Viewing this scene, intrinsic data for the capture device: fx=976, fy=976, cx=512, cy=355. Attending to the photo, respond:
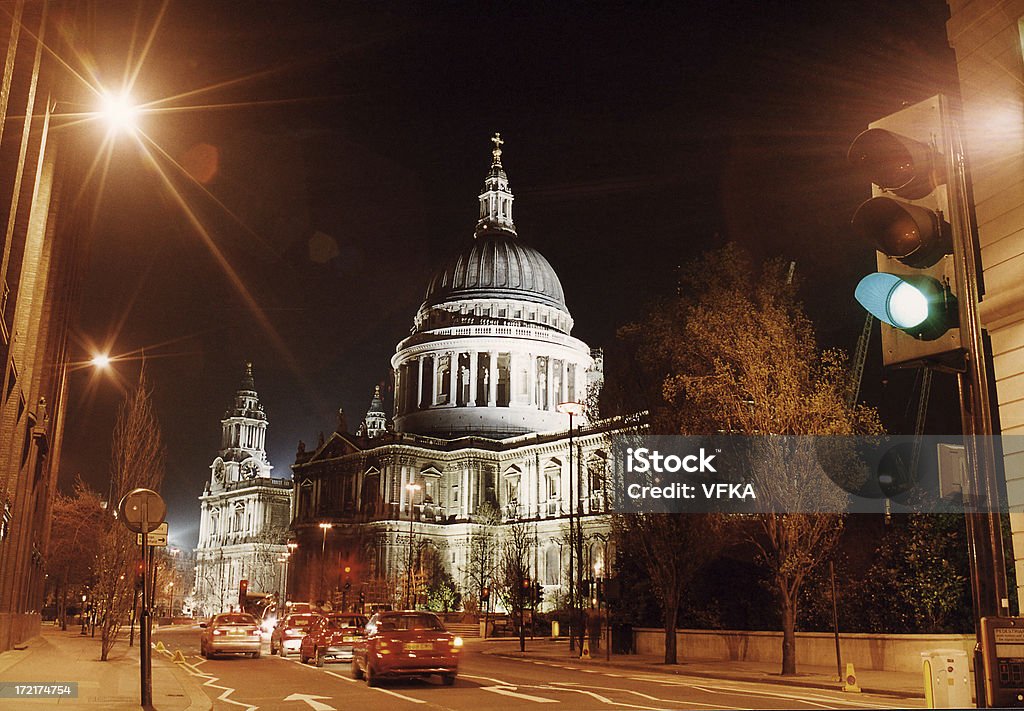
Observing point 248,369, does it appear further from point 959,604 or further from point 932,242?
point 932,242

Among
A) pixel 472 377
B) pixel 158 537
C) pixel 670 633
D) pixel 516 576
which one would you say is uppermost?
pixel 472 377

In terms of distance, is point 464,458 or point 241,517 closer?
point 464,458

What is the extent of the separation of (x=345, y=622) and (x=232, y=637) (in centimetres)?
447

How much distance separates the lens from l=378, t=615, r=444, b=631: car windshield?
20.8 meters

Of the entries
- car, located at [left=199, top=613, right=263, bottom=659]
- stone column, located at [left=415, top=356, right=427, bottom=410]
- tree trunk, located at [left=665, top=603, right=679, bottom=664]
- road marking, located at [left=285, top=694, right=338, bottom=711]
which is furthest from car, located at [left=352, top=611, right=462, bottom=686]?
stone column, located at [left=415, top=356, right=427, bottom=410]

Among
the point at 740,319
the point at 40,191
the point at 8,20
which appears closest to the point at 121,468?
the point at 40,191

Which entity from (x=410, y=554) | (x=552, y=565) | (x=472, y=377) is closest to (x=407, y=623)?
(x=410, y=554)

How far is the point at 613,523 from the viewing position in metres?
35.1

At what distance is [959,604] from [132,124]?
80.7 feet

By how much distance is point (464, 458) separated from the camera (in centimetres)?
9544

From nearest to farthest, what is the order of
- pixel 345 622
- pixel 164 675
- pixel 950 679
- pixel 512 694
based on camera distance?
1. pixel 950 679
2. pixel 512 694
3. pixel 164 675
4. pixel 345 622

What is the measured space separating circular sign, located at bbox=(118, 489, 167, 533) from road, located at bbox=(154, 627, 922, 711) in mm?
3471

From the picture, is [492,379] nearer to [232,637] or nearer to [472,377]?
[472,377]

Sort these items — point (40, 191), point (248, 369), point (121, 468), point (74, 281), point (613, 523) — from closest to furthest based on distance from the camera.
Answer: point (40, 191) → point (121, 468) → point (613, 523) → point (74, 281) → point (248, 369)
